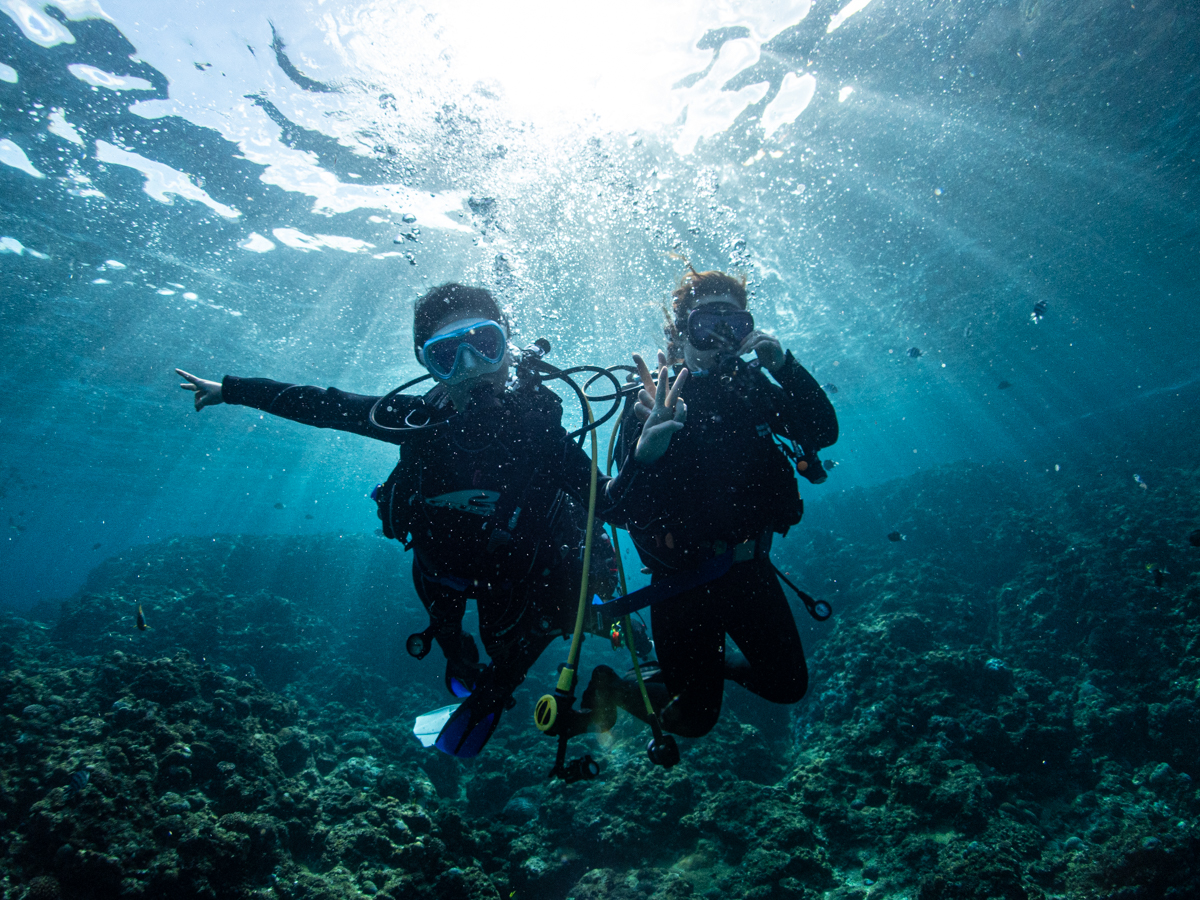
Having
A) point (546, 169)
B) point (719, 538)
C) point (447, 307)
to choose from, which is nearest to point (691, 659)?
point (719, 538)

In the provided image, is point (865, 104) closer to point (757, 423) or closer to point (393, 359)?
point (757, 423)

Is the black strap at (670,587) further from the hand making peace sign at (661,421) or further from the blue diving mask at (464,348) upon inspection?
the blue diving mask at (464,348)

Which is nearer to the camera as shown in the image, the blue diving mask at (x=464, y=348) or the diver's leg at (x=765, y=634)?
the diver's leg at (x=765, y=634)

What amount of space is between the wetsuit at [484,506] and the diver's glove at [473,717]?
1cm

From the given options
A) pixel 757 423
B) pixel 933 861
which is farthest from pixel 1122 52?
pixel 933 861

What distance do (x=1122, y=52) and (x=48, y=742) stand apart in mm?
24346

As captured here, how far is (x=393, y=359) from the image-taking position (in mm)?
20750

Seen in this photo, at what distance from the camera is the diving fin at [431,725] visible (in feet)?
12.1

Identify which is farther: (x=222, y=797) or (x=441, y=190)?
(x=441, y=190)

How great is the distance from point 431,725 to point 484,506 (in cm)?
198

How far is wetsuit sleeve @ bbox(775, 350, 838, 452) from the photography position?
3.75m

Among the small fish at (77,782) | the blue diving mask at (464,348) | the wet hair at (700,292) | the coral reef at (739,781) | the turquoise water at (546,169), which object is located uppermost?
the turquoise water at (546,169)

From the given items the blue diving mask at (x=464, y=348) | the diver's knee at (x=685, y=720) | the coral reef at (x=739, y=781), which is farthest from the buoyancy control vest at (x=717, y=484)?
the coral reef at (x=739, y=781)

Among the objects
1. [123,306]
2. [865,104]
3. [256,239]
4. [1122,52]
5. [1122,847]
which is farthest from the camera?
[123,306]
